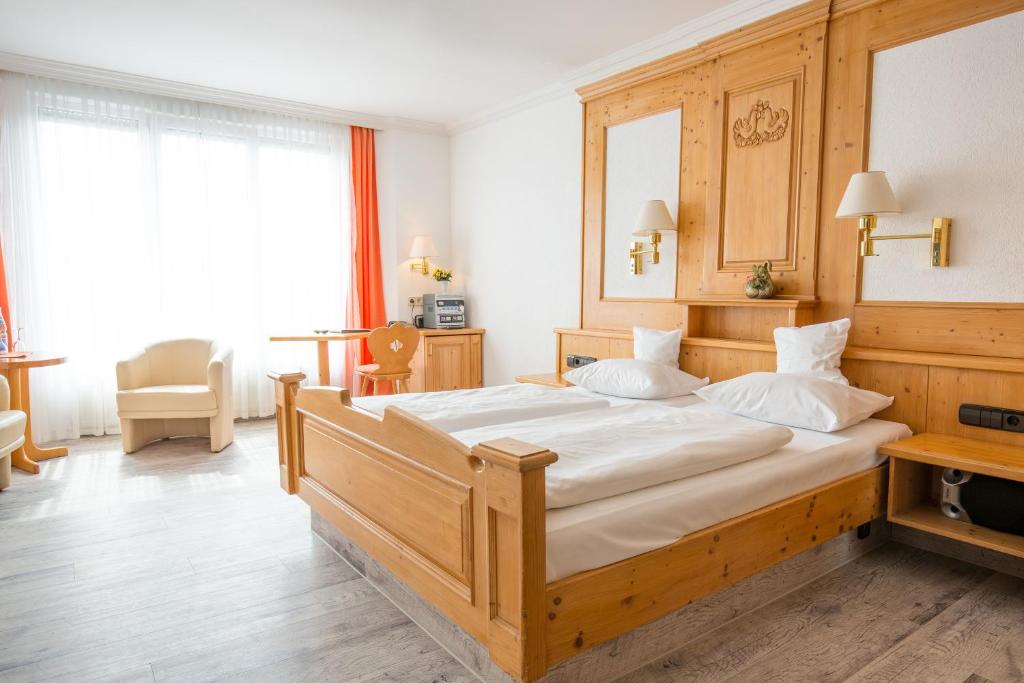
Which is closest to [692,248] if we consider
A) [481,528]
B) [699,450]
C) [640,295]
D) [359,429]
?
[640,295]

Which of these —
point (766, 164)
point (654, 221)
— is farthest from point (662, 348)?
point (766, 164)

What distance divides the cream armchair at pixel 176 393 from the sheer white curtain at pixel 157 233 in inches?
12.5

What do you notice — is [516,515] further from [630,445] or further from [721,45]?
[721,45]

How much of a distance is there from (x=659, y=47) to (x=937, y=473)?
2766 mm

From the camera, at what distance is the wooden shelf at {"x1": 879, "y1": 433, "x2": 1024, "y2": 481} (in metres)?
2.13

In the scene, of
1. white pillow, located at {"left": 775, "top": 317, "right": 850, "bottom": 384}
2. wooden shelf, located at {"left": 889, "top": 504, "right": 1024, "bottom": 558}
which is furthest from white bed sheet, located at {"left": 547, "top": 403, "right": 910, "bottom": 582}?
white pillow, located at {"left": 775, "top": 317, "right": 850, "bottom": 384}

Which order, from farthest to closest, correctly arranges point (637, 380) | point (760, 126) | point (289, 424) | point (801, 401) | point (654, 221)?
point (654, 221)
point (760, 126)
point (637, 380)
point (289, 424)
point (801, 401)

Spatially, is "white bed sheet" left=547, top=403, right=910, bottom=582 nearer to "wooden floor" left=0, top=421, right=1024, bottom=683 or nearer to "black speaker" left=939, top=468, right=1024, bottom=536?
"black speaker" left=939, top=468, right=1024, bottom=536

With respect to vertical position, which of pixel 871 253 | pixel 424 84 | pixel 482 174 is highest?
pixel 424 84

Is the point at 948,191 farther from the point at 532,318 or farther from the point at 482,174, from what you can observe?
the point at 482,174

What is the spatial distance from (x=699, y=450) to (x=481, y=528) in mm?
784

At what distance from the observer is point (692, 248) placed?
3.73 meters

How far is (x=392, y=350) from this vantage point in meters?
4.69

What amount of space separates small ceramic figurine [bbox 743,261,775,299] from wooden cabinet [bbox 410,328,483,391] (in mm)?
2793
